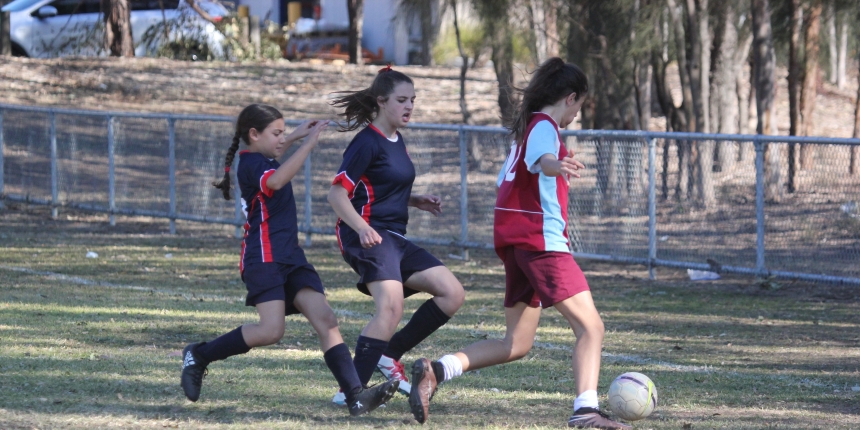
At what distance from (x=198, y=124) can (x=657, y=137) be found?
6224 mm

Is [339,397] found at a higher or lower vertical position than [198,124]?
lower

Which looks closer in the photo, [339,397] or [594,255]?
[339,397]

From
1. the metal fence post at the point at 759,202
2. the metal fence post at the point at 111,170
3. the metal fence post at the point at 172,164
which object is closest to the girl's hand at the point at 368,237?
the metal fence post at the point at 759,202

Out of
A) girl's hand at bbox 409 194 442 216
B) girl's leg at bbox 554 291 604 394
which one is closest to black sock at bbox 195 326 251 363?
girl's hand at bbox 409 194 442 216

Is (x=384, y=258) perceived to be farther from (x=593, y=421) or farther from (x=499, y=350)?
(x=593, y=421)

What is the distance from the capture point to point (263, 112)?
5180mm

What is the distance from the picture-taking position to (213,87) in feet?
81.0

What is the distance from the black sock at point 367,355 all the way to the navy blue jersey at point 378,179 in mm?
548

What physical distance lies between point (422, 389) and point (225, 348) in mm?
978

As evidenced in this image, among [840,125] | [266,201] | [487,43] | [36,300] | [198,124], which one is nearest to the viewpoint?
[266,201]

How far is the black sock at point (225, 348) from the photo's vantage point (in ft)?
16.9

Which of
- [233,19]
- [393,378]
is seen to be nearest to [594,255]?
[393,378]

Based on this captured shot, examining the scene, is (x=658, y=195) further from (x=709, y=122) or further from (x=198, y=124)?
(x=198, y=124)

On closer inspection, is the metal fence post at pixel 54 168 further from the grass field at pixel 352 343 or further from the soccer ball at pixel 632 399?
the soccer ball at pixel 632 399
